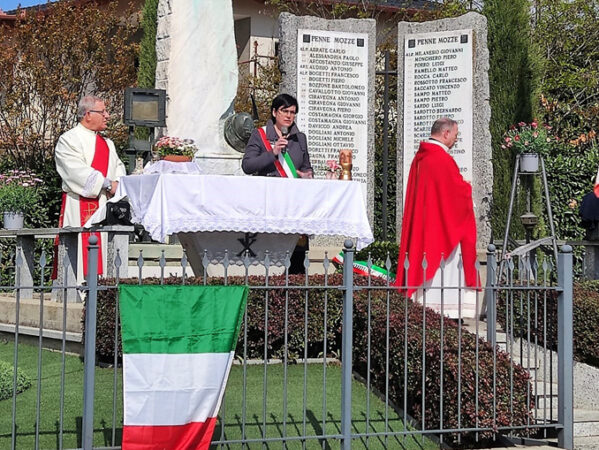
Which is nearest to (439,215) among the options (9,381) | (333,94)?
(9,381)

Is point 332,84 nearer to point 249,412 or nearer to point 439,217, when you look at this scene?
point 439,217

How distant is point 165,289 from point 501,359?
2544 mm

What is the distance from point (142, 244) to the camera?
11672 millimetres

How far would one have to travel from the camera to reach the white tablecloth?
8266 mm

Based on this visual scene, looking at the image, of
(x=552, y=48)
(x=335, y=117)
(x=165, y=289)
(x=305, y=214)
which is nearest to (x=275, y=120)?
(x=305, y=214)

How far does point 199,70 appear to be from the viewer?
41.8 ft

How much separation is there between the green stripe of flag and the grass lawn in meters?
0.47

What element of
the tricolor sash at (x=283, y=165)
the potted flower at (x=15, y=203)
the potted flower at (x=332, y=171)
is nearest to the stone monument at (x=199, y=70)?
the potted flower at (x=15, y=203)

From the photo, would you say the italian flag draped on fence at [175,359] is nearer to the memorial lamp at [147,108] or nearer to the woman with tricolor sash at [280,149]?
the woman with tricolor sash at [280,149]

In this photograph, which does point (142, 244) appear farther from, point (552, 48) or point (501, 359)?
point (552, 48)

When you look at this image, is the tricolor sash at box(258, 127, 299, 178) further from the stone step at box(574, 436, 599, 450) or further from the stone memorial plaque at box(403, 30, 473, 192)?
the stone memorial plaque at box(403, 30, 473, 192)

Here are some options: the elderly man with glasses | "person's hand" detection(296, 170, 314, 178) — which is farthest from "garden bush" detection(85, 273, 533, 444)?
the elderly man with glasses

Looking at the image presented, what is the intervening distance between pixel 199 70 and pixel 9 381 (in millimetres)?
6009

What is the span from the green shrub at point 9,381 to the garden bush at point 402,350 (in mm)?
793
